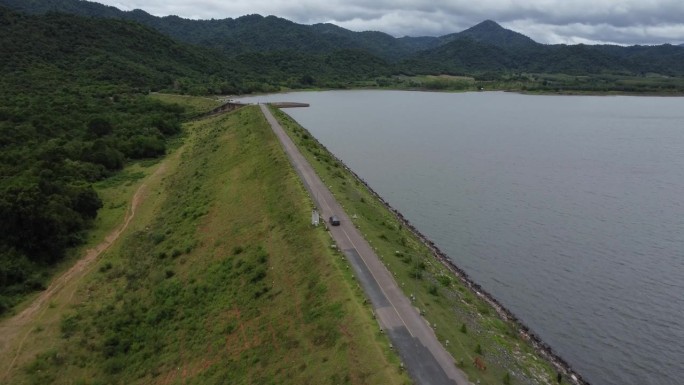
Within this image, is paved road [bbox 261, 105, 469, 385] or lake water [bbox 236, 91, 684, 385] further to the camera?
lake water [bbox 236, 91, 684, 385]

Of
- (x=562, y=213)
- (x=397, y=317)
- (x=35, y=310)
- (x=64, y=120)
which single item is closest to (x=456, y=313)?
(x=397, y=317)

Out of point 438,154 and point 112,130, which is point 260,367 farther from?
point 112,130

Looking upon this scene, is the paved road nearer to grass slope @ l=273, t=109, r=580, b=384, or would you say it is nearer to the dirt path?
grass slope @ l=273, t=109, r=580, b=384

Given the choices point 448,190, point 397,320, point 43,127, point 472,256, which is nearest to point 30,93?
point 43,127

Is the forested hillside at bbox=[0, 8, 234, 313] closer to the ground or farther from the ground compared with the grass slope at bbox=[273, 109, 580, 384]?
farther from the ground

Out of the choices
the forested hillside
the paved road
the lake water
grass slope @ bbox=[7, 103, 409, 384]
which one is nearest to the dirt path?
grass slope @ bbox=[7, 103, 409, 384]

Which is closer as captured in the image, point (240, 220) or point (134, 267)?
point (134, 267)

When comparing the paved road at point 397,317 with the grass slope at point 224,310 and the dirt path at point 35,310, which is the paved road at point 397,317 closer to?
the grass slope at point 224,310

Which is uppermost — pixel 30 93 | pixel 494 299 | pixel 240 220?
pixel 30 93
